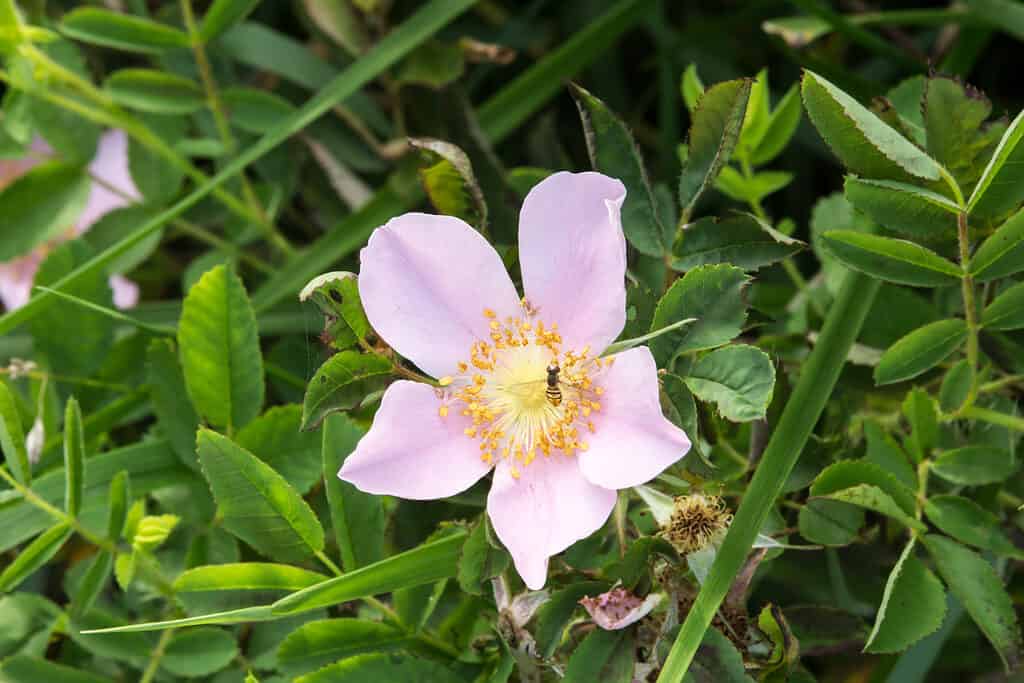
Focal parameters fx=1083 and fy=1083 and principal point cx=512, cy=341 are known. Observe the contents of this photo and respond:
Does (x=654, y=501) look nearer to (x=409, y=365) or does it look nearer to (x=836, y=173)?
(x=409, y=365)

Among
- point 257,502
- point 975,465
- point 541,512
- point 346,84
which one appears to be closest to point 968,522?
point 975,465

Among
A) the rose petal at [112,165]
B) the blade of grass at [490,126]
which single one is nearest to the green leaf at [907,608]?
the blade of grass at [490,126]

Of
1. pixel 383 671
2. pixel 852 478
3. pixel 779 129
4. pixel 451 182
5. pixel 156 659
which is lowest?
pixel 156 659

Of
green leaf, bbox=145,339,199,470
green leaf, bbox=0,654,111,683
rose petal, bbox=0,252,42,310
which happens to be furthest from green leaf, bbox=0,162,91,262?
green leaf, bbox=0,654,111,683

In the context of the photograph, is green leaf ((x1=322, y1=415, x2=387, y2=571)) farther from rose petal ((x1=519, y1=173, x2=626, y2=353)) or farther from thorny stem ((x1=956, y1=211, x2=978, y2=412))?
thorny stem ((x1=956, y1=211, x2=978, y2=412))

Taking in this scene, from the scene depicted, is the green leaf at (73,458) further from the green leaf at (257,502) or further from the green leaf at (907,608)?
the green leaf at (907,608)

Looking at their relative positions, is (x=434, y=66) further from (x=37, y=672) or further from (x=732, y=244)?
(x=37, y=672)

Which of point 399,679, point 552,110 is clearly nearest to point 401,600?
point 399,679
